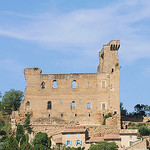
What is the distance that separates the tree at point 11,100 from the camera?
256 ft

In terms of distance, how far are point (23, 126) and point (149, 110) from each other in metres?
27.3

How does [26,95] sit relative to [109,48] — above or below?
below

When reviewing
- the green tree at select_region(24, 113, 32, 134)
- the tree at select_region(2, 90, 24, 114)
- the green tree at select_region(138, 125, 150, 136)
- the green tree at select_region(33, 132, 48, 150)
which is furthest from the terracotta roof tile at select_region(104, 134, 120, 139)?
the tree at select_region(2, 90, 24, 114)

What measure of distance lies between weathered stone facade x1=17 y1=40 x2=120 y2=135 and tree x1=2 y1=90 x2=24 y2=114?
3.47 meters

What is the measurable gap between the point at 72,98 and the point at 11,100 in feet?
34.1

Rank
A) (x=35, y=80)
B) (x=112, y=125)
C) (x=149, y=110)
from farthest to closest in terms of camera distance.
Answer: (x=149, y=110) < (x=35, y=80) < (x=112, y=125)

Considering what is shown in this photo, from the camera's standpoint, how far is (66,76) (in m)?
75.6

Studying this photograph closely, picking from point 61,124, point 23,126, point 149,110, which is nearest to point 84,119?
point 61,124

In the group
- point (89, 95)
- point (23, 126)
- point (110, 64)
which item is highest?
point (110, 64)

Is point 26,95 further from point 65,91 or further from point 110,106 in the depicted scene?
point 110,106

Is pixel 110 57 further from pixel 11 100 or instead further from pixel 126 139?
pixel 11 100

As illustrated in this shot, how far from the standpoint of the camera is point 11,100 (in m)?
79.1

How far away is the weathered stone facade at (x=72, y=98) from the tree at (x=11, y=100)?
137 inches

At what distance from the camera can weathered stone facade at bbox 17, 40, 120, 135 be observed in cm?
7406
